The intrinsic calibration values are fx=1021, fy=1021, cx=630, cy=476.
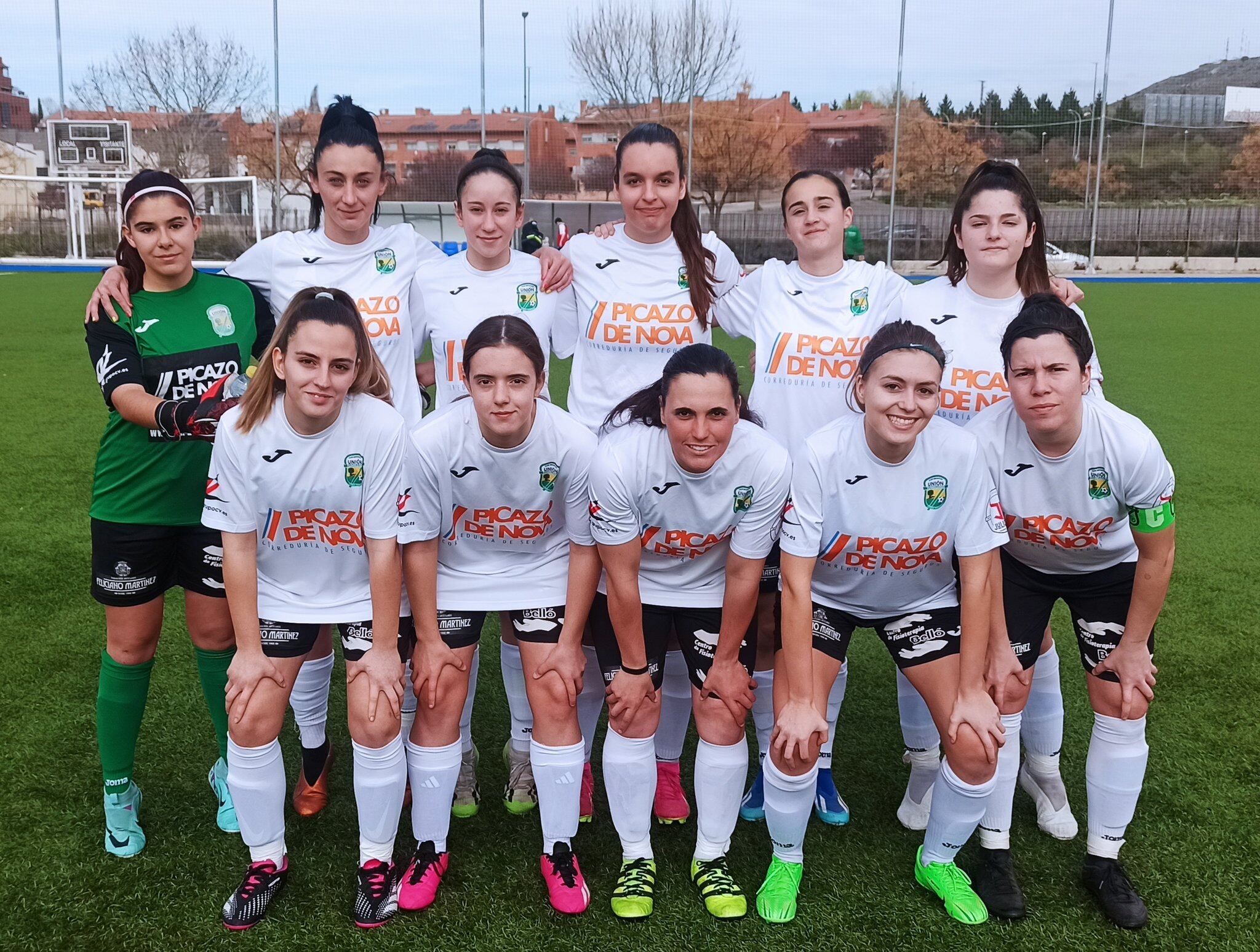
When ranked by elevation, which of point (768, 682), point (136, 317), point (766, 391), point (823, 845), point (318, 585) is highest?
point (136, 317)

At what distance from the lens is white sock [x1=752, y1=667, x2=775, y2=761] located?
10.5 feet

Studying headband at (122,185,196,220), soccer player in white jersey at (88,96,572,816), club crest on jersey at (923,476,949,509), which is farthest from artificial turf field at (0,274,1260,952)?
headband at (122,185,196,220)

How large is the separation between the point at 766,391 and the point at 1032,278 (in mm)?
851

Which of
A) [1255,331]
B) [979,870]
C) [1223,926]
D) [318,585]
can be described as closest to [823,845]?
[979,870]

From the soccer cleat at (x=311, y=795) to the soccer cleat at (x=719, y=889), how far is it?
3.90 ft

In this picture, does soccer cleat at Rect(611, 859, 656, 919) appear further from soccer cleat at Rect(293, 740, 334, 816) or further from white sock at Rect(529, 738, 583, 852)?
soccer cleat at Rect(293, 740, 334, 816)

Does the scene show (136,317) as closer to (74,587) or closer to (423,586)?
(423,586)

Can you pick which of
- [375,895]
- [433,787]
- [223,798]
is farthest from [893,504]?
[223,798]

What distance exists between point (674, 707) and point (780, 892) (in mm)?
664

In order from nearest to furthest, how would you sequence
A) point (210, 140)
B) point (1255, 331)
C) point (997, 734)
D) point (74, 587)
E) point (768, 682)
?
point (997, 734), point (768, 682), point (74, 587), point (1255, 331), point (210, 140)

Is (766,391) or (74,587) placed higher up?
(766,391)

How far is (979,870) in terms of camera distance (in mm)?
2828


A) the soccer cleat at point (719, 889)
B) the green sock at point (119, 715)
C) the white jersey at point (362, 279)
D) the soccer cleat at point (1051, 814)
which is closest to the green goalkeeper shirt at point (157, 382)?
the white jersey at point (362, 279)

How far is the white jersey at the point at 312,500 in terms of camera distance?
2.62 meters
